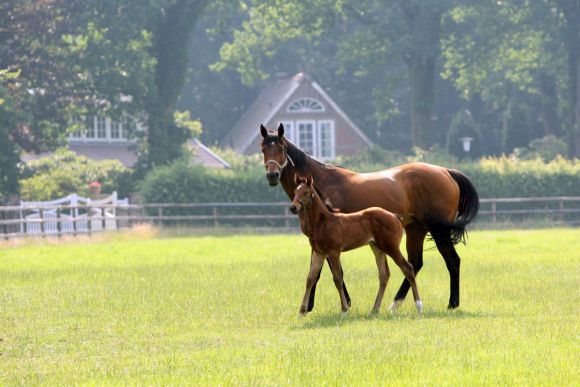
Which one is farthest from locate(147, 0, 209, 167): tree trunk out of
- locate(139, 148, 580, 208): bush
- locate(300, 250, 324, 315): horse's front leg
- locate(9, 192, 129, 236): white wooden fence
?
locate(300, 250, 324, 315): horse's front leg

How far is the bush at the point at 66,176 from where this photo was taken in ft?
148

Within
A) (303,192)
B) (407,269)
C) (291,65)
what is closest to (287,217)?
(407,269)

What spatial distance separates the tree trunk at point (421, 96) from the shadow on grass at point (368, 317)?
50104mm

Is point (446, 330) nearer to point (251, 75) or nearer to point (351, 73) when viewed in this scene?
point (251, 75)

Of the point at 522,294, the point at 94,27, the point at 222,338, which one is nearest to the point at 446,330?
the point at 222,338

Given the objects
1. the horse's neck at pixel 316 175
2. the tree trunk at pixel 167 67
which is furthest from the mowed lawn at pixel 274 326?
the tree trunk at pixel 167 67

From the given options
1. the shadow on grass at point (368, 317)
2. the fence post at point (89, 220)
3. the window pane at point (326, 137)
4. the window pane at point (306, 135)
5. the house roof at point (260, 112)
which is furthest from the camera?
the window pane at point (326, 137)

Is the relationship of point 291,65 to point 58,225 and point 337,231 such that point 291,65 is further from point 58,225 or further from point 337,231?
point 337,231

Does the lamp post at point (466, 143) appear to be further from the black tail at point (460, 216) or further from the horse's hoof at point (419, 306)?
the horse's hoof at point (419, 306)

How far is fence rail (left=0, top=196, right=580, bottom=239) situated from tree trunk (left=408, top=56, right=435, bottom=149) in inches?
679

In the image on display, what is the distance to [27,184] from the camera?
148 ft

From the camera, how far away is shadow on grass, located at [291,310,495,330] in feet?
48.4

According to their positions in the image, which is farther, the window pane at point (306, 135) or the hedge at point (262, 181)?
the window pane at point (306, 135)

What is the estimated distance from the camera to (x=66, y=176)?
4609cm
